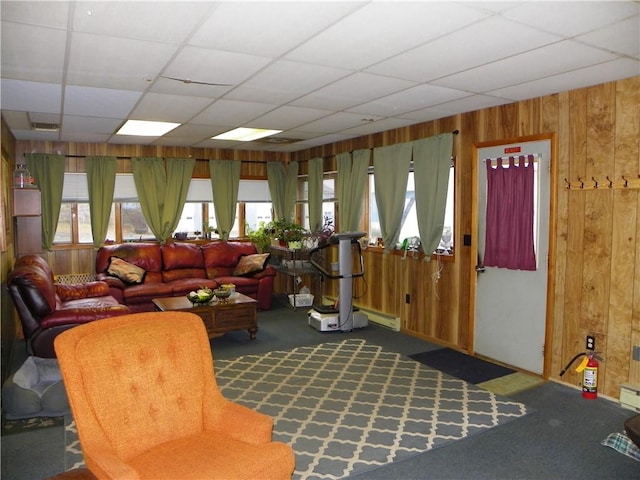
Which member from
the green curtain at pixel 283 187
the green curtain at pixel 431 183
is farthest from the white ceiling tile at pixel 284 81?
the green curtain at pixel 283 187

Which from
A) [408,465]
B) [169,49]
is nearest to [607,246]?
[408,465]

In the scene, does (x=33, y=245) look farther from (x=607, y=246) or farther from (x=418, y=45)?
(x=607, y=246)

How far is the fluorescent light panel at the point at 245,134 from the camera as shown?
592cm

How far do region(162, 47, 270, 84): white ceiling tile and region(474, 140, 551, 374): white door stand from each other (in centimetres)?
254

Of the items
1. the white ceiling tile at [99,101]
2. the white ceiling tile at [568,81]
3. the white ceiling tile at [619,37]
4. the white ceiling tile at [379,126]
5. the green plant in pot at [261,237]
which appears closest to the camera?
the white ceiling tile at [619,37]

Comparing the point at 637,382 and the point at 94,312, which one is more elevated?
the point at 94,312

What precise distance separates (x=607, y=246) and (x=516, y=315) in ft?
3.51

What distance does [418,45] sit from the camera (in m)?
2.84

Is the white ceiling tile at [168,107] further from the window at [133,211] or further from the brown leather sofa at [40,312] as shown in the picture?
the window at [133,211]

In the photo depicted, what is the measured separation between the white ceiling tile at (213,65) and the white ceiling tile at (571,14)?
1.55 meters

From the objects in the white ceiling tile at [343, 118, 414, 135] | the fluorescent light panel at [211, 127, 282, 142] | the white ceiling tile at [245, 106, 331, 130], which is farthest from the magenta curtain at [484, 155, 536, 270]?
the fluorescent light panel at [211, 127, 282, 142]

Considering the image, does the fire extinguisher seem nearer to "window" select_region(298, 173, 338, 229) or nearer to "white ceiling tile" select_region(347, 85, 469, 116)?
"white ceiling tile" select_region(347, 85, 469, 116)

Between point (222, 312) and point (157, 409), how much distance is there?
299 centimetres

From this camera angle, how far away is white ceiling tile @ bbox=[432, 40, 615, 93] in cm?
294
